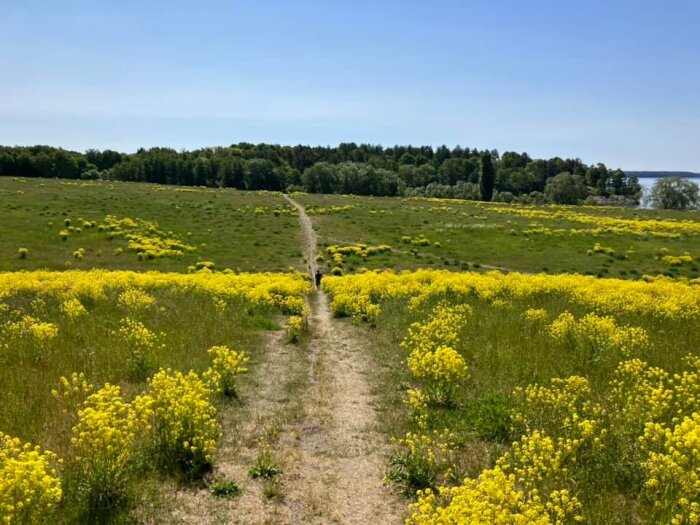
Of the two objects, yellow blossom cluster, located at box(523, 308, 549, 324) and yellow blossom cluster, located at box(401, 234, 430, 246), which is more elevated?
yellow blossom cluster, located at box(401, 234, 430, 246)

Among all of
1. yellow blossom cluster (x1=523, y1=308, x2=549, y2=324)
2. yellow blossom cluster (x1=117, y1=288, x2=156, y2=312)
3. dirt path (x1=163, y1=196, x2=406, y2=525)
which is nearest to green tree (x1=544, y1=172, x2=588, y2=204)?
yellow blossom cluster (x1=523, y1=308, x2=549, y2=324)

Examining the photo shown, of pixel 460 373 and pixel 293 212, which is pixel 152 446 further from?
pixel 293 212

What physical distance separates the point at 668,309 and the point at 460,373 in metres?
11.7

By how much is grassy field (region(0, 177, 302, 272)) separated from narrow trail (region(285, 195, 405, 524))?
1222 inches

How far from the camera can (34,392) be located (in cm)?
988

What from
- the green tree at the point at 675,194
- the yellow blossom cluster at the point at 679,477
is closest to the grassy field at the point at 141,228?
the yellow blossom cluster at the point at 679,477

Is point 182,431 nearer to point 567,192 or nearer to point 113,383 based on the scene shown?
point 113,383

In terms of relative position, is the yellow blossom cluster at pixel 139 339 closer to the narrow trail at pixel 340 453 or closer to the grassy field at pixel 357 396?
the grassy field at pixel 357 396

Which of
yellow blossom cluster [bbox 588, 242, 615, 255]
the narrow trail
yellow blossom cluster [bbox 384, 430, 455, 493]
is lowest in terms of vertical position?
the narrow trail

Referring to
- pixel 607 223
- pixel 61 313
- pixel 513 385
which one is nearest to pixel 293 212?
pixel 607 223

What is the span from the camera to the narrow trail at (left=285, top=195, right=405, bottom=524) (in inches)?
276

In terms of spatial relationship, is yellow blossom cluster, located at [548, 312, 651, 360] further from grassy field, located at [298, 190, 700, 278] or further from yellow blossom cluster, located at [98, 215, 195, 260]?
yellow blossom cluster, located at [98, 215, 195, 260]

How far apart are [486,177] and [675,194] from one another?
48097 mm

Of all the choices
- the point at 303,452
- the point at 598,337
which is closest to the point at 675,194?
the point at 598,337
